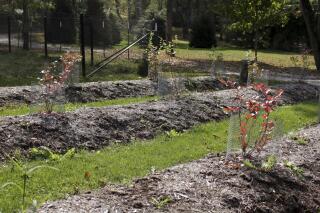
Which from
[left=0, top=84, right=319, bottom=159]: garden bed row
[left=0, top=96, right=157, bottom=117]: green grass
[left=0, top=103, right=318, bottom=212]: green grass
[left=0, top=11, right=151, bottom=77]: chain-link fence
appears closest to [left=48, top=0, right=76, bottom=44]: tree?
[left=0, top=11, right=151, bottom=77]: chain-link fence

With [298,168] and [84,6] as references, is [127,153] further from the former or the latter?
[84,6]

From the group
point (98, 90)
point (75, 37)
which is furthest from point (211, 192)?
point (75, 37)

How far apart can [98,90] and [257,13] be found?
50.4ft

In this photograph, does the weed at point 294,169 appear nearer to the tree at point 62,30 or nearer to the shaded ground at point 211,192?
the shaded ground at point 211,192

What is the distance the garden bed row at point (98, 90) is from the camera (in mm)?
11281

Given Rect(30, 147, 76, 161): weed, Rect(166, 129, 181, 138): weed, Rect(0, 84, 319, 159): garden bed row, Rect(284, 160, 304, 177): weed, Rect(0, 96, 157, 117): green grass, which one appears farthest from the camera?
Rect(0, 96, 157, 117): green grass

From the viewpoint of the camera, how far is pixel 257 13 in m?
26.0

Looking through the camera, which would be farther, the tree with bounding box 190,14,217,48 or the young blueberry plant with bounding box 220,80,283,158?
the tree with bounding box 190,14,217,48

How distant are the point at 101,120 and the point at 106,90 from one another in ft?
13.4

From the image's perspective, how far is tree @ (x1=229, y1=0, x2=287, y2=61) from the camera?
84.7 ft

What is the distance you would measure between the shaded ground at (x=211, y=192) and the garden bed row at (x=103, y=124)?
6.93 ft

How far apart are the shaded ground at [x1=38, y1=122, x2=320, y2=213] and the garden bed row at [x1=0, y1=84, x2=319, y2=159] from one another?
2.11m

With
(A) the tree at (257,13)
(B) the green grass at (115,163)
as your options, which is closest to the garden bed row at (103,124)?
(B) the green grass at (115,163)

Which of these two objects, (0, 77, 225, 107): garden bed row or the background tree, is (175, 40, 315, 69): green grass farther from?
(0, 77, 225, 107): garden bed row
